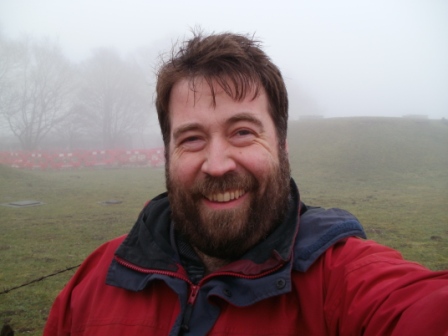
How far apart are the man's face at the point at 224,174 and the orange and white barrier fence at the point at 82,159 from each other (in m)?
29.9

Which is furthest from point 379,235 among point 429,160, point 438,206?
point 429,160

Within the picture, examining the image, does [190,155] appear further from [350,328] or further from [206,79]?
[350,328]

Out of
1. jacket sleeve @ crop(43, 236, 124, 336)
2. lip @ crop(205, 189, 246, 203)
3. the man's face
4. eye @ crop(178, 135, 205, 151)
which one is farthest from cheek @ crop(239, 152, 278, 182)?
jacket sleeve @ crop(43, 236, 124, 336)

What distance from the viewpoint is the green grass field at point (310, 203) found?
20.4 feet

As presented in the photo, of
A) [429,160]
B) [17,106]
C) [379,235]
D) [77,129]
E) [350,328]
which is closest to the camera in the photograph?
[350,328]

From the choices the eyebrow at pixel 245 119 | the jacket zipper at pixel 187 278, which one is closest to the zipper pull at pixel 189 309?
the jacket zipper at pixel 187 278

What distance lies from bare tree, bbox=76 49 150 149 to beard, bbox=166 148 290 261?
173ft

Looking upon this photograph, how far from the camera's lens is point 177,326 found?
5.17 ft

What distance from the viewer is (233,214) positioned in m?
1.84

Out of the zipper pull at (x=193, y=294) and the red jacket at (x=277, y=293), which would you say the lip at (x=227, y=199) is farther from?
the zipper pull at (x=193, y=294)

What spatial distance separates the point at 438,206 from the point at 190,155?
41.4 ft

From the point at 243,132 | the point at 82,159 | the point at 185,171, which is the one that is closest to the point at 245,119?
the point at 243,132

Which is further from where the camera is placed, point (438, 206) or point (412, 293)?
point (438, 206)

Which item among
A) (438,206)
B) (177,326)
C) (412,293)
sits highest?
(412,293)
